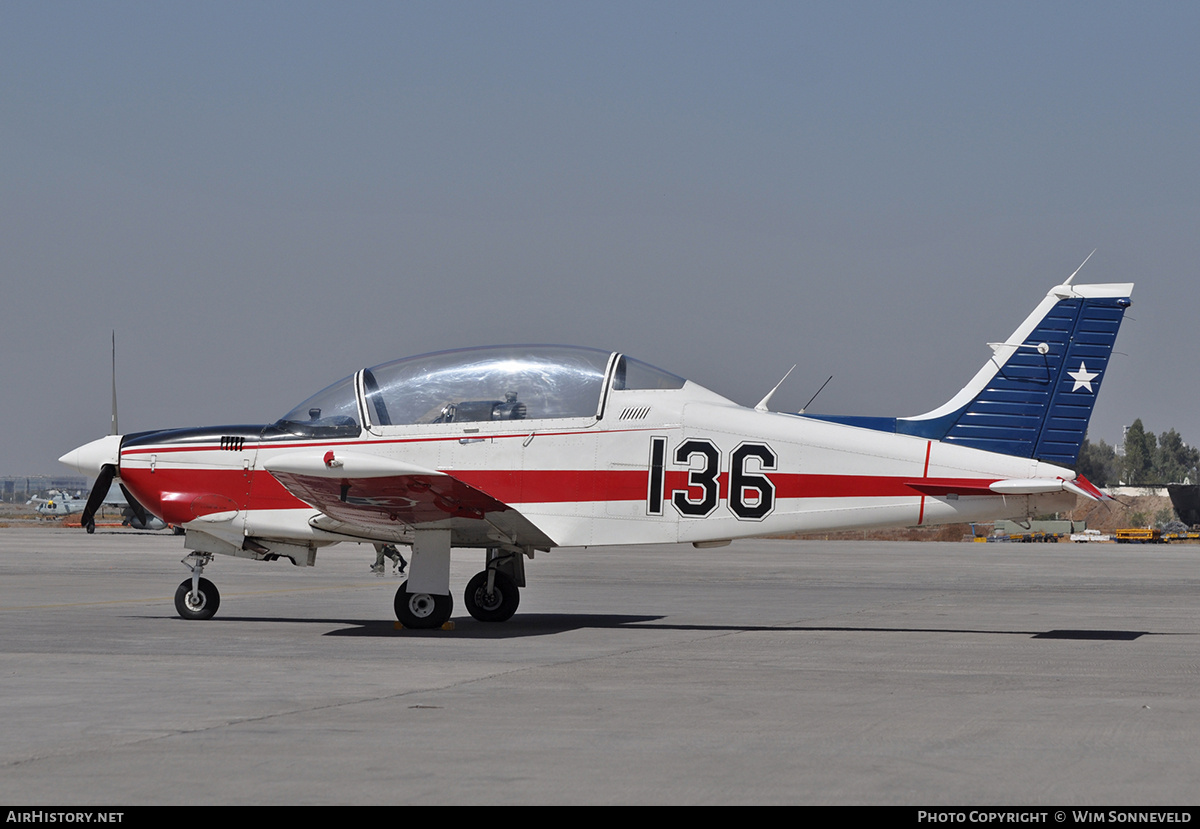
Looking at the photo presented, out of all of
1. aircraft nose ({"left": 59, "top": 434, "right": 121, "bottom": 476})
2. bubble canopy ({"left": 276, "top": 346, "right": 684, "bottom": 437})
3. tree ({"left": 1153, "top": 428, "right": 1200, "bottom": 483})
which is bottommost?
tree ({"left": 1153, "top": 428, "right": 1200, "bottom": 483})

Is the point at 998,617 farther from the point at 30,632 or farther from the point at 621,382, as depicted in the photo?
the point at 30,632

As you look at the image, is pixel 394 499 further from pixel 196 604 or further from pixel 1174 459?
pixel 1174 459

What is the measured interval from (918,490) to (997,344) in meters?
1.83

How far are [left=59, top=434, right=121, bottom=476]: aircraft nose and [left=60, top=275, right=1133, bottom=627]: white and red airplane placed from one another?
1.95 meters

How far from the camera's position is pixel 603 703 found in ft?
27.4

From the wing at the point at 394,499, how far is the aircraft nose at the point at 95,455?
2563mm

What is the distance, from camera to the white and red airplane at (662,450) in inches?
507

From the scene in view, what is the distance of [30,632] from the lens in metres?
13.1

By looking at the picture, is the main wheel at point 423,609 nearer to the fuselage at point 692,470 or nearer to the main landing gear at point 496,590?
the fuselage at point 692,470

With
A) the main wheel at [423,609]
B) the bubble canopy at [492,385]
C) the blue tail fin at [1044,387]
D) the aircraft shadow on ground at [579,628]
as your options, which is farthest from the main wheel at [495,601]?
the blue tail fin at [1044,387]

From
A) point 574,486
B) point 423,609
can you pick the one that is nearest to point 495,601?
point 423,609

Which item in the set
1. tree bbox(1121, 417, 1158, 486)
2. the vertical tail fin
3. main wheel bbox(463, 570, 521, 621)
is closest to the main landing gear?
main wheel bbox(463, 570, 521, 621)

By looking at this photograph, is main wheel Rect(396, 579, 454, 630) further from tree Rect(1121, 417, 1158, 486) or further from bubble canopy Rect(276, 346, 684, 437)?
tree Rect(1121, 417, 1158, 486)

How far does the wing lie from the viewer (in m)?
11.8
